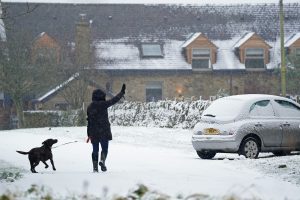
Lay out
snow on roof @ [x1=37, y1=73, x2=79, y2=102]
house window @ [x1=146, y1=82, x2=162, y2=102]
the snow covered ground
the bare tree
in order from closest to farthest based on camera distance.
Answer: the snow covered ground, the bare tree, snow on roof @ [x1=37, y1=73, x2=79, y2=102], house window @ [x1=146, y1=82, x2=162, y2=102]

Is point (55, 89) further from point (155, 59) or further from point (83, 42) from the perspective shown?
point (155, 59)

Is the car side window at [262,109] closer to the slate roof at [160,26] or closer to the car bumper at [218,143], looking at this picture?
the car bumper at [218,143]

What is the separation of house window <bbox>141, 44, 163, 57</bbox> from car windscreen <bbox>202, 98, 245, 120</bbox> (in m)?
31.4

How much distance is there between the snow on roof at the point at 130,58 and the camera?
160ft

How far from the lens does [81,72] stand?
42.1m

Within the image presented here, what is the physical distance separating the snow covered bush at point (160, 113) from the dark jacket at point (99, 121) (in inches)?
664

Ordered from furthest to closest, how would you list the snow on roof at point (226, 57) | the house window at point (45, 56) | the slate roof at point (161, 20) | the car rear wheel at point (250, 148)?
the slate roof at point (161, 20), the snow on roof at point (226, 57), the house window at point (45, 56), the car rear wheel at point (250, 148)

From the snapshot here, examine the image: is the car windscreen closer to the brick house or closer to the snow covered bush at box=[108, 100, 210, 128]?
the snow covered bush at box=[108, 100, 210, 128]

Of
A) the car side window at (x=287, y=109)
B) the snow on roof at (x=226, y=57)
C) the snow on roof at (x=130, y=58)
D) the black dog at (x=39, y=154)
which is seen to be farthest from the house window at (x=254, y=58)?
the black dog at (x=39, y=154)

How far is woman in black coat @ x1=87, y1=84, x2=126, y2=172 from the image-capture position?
44.9 ft

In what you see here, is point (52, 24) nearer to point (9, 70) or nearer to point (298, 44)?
point (9, 70)

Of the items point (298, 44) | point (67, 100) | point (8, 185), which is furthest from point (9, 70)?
point (8, 185)

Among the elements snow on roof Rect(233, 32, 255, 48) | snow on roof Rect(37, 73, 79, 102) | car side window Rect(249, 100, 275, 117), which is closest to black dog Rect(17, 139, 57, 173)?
car side window Rect(249, 100, 275, 117)

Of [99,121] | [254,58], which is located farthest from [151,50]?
[99,121]
